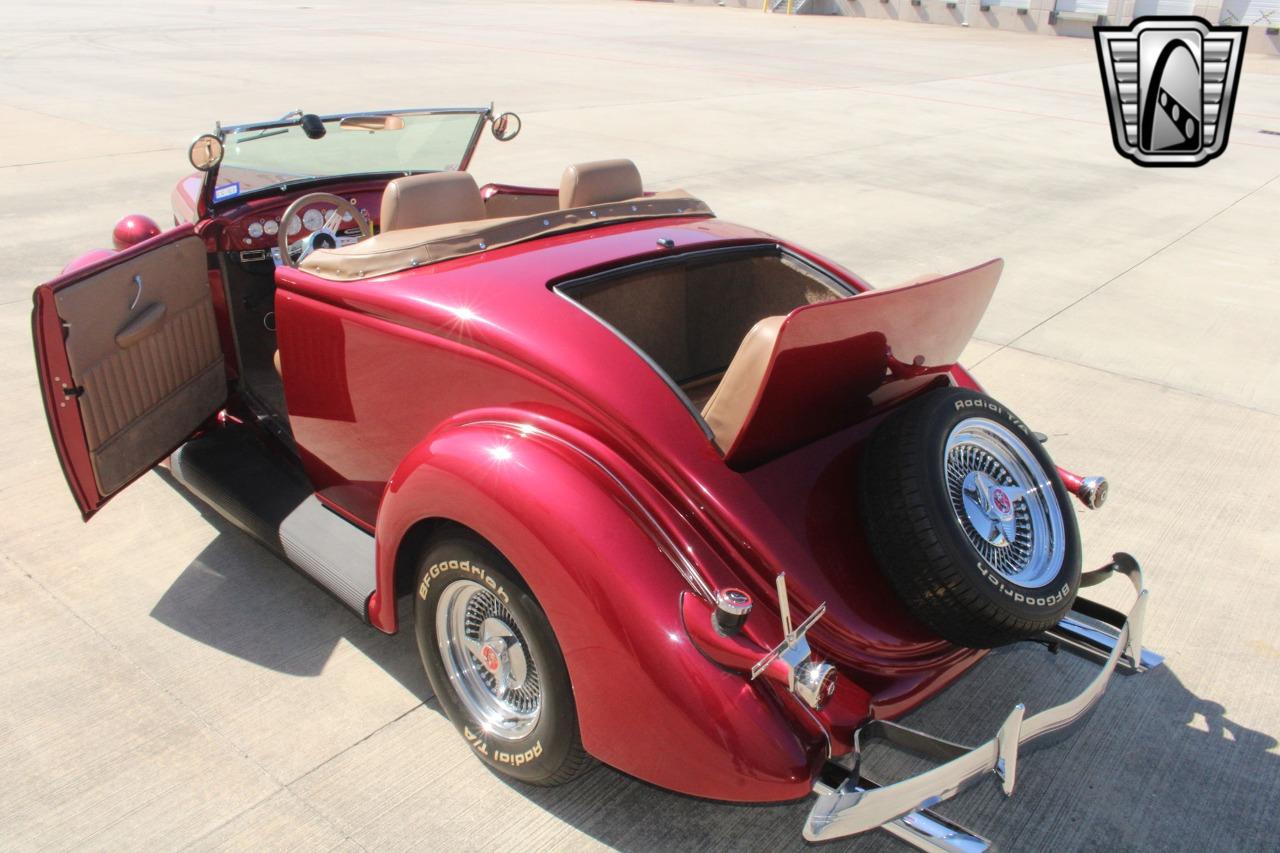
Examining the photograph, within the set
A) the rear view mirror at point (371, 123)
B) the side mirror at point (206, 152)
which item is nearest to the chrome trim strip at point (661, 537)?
the side mirror at point (206, 152)

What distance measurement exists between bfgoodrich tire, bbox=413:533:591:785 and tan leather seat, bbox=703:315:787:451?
0.63 meters

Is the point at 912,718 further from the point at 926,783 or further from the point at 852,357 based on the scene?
the point at 852,357

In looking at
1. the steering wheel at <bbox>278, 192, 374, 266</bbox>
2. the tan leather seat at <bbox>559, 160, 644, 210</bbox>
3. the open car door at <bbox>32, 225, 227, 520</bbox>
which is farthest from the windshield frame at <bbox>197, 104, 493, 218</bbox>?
the tan leather seat at <bbox>559, 160, 644, 210</bbox>

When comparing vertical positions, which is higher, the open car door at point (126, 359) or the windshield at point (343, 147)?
the windshield at point (343, 147)

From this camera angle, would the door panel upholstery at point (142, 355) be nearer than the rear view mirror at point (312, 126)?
Yes

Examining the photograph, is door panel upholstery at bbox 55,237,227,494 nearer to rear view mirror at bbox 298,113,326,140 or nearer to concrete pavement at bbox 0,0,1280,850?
concrete pavement at bbox 0,0,1280,850

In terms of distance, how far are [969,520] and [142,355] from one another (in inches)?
110

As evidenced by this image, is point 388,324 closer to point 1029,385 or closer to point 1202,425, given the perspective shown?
point 1029,385

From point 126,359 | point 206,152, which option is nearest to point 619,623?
point 126,359

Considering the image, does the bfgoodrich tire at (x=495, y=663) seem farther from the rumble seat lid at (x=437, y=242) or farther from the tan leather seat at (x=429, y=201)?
the tan leather seat at (x=429, y=201)

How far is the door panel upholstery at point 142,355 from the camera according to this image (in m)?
3.35

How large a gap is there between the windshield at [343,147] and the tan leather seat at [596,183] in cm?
102

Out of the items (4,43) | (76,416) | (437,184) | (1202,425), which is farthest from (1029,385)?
(4,43)

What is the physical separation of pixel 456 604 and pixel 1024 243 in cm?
723
